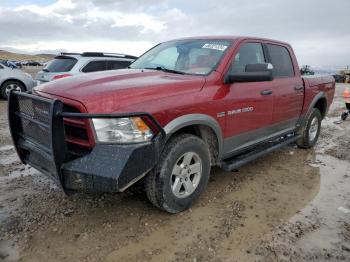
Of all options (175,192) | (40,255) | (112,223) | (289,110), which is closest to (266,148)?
(289,110)

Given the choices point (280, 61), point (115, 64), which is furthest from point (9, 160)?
point (115, 64)

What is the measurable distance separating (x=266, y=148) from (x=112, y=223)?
2470mm

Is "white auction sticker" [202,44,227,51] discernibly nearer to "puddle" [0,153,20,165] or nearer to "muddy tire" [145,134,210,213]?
"muddy tire" [145,134,210,213]

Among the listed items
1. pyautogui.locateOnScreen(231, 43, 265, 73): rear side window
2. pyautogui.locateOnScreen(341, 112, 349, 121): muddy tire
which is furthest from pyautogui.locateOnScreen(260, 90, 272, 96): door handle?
pyautogui.locateOnScreen(341, 112, 349, 121): muddy tire

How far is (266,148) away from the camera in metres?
4.79

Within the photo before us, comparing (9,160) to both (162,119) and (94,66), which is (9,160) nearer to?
(162,119)

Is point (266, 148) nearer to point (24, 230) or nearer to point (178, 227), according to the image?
point (178, 227)

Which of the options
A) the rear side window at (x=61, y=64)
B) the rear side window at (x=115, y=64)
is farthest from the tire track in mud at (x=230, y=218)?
the rear side window at (x=115, y=64)

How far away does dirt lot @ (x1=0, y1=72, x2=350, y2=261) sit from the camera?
2912mm

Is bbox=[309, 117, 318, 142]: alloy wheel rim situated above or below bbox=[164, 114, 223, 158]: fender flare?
below

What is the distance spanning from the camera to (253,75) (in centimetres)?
372

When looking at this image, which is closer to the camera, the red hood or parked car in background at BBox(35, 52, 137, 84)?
the red hood

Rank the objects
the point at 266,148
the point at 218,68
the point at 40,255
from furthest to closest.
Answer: the point at 266,148
the point at 218,68
the point at 40,255

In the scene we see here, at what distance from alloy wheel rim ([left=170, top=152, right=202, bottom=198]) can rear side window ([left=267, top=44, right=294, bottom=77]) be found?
210 centimetres
